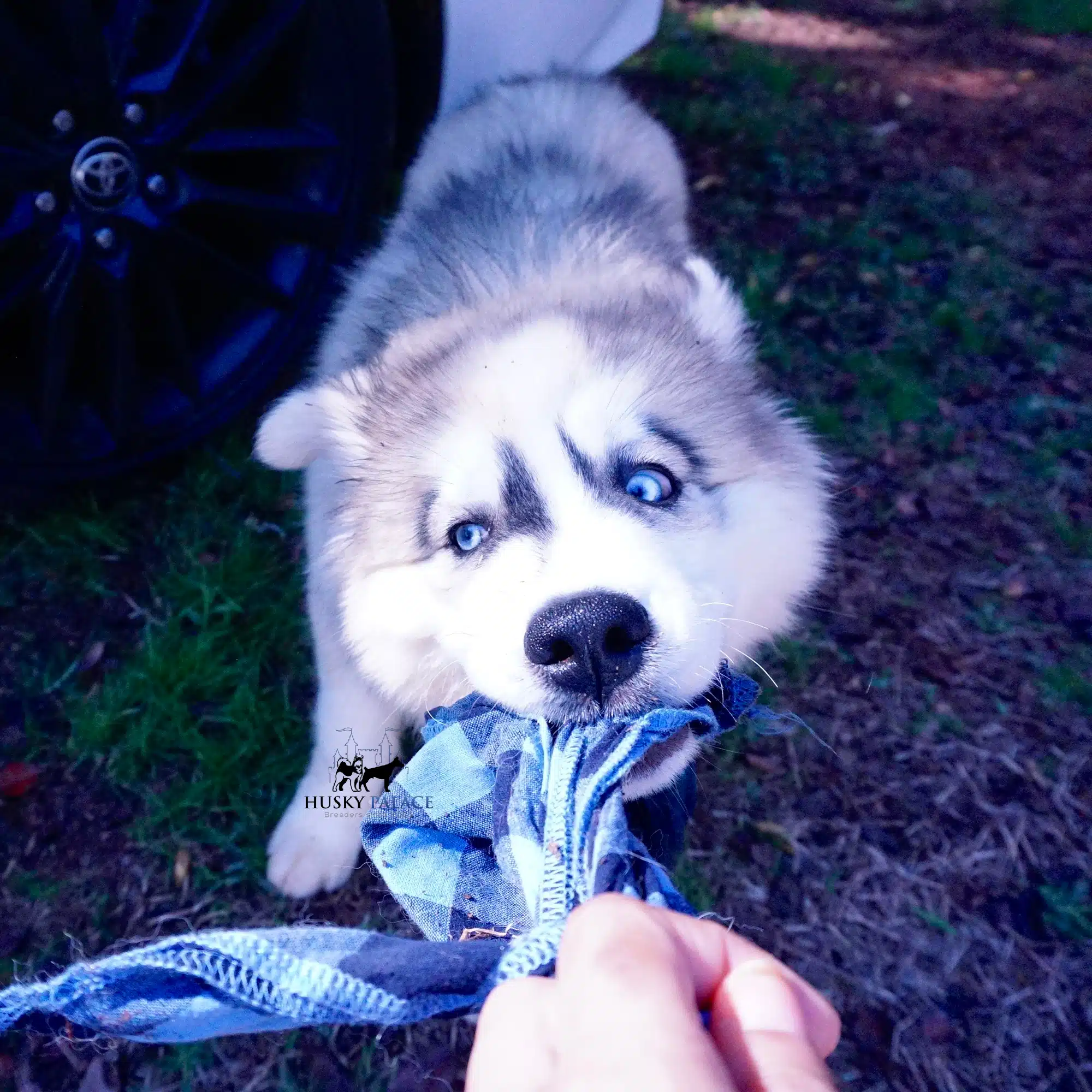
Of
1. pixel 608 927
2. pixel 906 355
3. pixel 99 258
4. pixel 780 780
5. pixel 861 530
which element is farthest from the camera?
pixel 906 355

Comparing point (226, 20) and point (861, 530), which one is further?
point (861, 530)

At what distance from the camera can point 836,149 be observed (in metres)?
4.62

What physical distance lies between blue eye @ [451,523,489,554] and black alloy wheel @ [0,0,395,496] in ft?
4.49

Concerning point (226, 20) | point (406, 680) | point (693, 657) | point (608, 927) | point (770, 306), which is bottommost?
point (770, 306)

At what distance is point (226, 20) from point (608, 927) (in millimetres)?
2683

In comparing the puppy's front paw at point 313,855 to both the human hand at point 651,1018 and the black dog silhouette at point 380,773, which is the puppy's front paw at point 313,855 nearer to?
the black dog silhouette at point 380,773

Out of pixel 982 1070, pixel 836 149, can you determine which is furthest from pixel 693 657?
pixel 836 149

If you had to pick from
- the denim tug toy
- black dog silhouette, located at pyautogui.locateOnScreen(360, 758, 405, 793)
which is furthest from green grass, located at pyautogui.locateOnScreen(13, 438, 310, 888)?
the denim tug toy

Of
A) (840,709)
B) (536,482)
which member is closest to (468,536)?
(536,482)

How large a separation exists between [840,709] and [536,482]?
166 centimetres

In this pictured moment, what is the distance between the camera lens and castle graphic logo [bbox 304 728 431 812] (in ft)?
7.78

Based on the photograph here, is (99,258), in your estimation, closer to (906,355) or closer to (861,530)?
(861,530)

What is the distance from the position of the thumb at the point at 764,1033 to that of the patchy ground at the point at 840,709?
1661 mm

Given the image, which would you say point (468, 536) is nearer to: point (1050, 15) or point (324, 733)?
point (324, 733)
